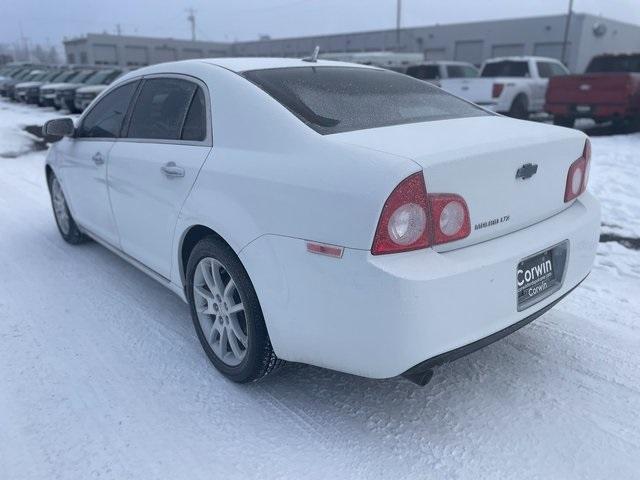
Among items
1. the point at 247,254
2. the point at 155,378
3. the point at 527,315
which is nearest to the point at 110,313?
the point at 155,378

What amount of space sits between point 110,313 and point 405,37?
165ft

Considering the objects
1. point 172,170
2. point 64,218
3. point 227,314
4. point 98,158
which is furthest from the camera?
point 64,218

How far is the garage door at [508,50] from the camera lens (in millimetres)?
41450

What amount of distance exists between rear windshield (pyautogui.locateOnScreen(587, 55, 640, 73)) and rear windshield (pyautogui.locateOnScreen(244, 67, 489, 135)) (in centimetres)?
1324

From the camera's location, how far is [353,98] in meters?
2.87

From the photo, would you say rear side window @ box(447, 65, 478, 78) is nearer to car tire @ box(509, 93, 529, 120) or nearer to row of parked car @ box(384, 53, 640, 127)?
row of parked car @ box(384, 53, 640, 127)

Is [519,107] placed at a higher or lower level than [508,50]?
lower

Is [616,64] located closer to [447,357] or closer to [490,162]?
[490,162]

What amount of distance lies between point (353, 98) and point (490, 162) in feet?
2.95

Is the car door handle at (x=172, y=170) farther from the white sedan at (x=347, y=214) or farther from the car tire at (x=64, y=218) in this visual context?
the car tire at (x=64, y=218)

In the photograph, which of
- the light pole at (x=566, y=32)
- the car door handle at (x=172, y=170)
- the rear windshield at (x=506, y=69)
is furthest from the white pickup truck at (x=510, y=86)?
the light pole at (x=566, y=32)

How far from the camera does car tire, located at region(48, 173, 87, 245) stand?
491 cm

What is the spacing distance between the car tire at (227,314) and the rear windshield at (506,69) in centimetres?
1365

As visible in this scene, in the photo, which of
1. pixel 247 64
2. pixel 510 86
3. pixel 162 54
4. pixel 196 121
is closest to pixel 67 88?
pixel 510 86
